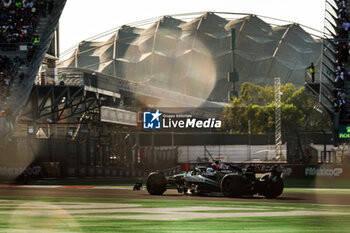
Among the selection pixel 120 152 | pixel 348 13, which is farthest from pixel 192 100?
pixel 348 13

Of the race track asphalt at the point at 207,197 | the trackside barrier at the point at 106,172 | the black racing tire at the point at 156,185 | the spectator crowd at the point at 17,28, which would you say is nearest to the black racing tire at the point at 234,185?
the race track asphalt at the point at 207,197

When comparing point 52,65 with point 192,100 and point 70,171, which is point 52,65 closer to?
point 70,171

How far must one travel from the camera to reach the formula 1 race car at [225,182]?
2170cm

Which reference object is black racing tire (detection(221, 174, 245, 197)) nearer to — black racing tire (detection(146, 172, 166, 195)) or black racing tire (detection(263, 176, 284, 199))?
black racing tire (detection(263, 176, 284, 199))

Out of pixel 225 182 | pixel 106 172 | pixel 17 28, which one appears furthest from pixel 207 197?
pixel 17 28

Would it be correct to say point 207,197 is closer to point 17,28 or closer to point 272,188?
point 272,188

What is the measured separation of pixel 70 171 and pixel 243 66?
11373 cm

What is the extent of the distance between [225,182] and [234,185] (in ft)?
1.18

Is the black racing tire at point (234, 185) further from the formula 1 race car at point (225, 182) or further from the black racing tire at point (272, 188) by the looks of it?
the black racing tire at point (272, 188)

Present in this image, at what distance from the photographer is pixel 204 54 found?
6314 inches

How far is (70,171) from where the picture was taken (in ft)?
160

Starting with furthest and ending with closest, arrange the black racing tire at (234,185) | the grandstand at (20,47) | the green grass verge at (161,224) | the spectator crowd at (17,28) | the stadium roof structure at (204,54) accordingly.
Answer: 1. the stadium roof structure at (204,54)
2. the spectator crowd at (17,28)
3. the grandstand at (20,47)
4. the black racing tire at (234,185)
5. the green grass verge at (161,224)

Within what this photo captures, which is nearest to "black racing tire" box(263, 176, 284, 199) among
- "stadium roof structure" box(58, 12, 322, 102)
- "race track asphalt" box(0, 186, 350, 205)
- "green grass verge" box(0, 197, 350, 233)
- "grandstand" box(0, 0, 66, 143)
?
"race track asphalt" box(0, 186, 350, 205)

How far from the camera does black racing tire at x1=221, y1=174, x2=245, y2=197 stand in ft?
71.1
